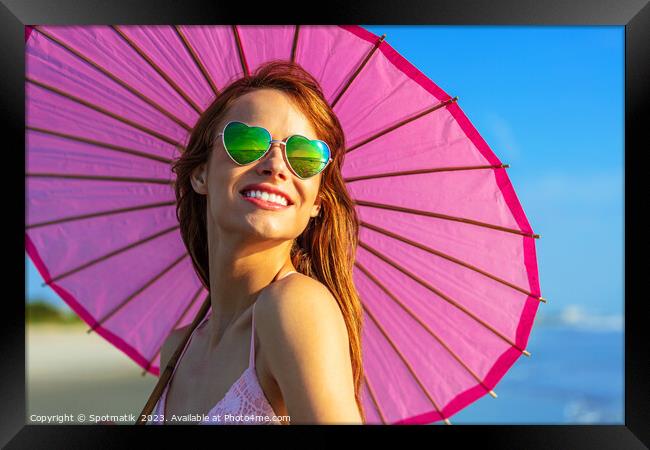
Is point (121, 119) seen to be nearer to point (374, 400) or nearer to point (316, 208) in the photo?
point (316, 208)

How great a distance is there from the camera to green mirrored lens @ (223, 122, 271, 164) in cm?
250

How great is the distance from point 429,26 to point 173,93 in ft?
3.78

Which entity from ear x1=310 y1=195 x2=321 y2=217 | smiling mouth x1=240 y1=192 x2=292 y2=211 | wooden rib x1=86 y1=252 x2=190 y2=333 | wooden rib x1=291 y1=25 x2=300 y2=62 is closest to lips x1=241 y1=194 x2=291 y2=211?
smiling mouth x1=240 y1=192 x2=292 y2=211

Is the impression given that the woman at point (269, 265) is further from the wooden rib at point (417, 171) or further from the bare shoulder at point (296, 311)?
the wooden rib at point (417, 171)

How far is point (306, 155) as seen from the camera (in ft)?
8.34

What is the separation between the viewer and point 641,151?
9.59ft

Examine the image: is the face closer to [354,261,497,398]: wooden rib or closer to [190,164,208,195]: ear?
[190,164,208,195]: ear

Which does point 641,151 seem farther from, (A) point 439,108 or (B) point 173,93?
(B) point 173,93

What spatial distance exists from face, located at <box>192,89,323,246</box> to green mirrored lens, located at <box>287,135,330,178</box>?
0.10 feet

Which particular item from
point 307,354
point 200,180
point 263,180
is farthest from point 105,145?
point 307,354

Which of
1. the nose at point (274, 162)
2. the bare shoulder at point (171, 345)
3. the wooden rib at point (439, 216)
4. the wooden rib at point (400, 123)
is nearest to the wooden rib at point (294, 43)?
the wooden rib at point (400, 123)

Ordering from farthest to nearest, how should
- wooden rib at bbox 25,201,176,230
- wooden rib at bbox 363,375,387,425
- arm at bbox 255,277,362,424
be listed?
1. wooden rib at bbox 363,375,387,425
2. wooden rib at bbox 25,201,176,230
3. arm at bbox 255,277,362,424
